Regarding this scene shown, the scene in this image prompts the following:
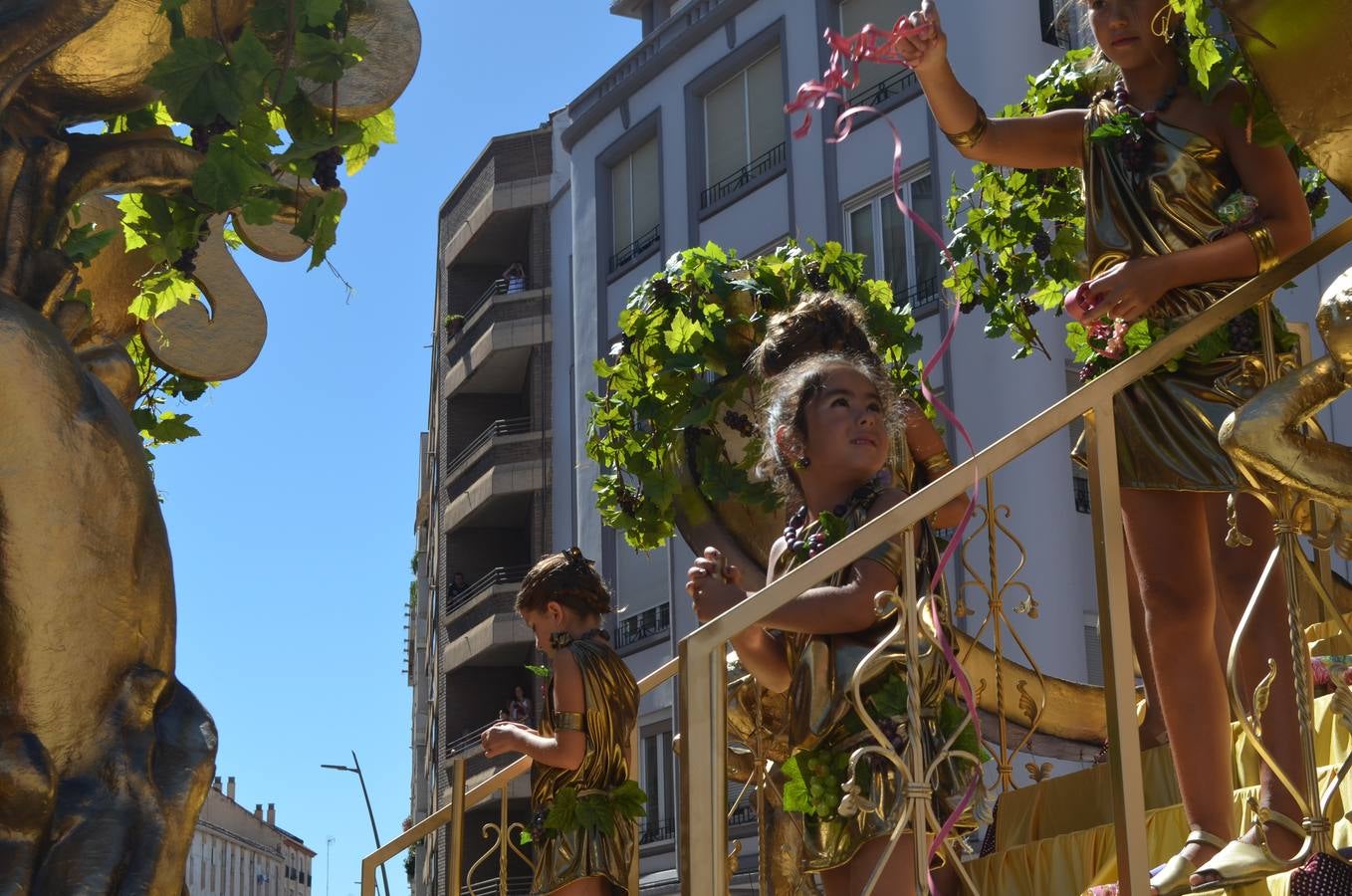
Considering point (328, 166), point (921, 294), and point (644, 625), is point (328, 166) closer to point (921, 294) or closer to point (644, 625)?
point (921, 294)

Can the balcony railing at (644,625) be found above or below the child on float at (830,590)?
above

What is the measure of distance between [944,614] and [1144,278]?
0.93 meters

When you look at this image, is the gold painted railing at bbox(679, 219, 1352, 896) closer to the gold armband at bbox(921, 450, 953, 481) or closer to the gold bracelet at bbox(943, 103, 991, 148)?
the gold bracelet at bbox(943, 103, 991, 148)

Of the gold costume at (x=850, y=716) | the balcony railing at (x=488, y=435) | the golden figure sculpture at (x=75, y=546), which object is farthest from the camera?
the balcony railing at (x=488, y=435)

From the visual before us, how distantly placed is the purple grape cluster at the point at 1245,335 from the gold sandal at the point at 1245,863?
1019mm

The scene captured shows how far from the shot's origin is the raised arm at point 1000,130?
4.25m

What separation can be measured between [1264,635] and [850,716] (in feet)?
2.95

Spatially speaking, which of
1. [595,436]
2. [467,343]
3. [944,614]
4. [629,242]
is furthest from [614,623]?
[944,614]

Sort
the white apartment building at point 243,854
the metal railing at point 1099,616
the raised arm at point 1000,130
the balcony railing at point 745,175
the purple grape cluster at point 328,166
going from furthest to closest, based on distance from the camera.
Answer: the white apartment building at point 243,854 → the balcony railing at point 745,175 → the raised arm at point 1000,130 → the purple grape cluster at point 328,166 → the metal railing at point 1099,616

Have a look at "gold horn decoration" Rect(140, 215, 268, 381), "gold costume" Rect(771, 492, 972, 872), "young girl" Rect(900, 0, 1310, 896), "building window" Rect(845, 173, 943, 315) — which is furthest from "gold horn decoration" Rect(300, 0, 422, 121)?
"building window" Rect(845, 173, 943, 315)

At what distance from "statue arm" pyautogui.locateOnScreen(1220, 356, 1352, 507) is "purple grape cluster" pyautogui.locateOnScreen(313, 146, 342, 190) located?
182cm

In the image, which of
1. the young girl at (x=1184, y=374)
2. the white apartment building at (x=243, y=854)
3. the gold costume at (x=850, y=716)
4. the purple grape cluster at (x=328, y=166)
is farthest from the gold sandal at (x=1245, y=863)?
the white apartment building at (x=243, y=854)

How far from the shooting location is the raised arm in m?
4.25

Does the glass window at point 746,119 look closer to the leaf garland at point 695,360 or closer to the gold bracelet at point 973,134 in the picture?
the leaf garland at point 695,360
